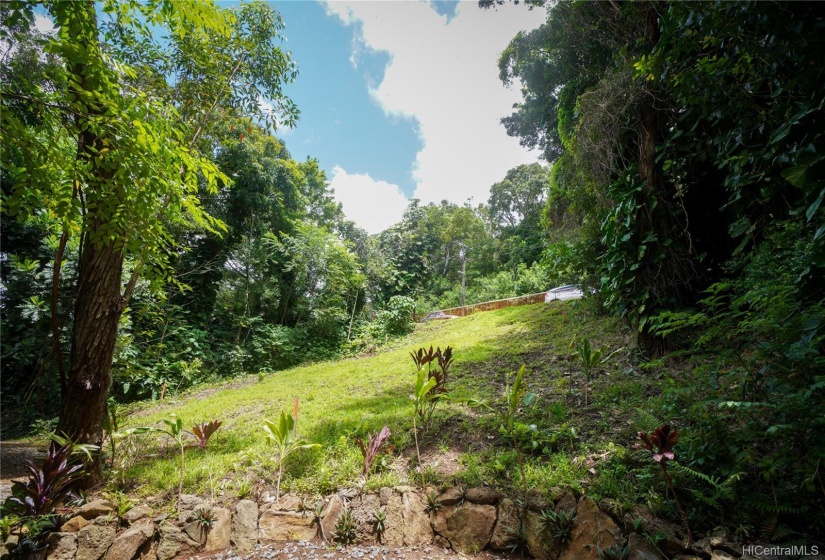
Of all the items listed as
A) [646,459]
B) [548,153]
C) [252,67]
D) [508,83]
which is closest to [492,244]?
[548,153]

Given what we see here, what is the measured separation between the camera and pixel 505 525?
2.13m

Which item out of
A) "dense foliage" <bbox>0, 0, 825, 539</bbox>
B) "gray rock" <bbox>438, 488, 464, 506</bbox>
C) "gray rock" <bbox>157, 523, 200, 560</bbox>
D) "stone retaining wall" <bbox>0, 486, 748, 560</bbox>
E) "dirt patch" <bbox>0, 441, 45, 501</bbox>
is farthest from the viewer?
"dirt patch" <bbox>0, 441, 45, 501</bbox>

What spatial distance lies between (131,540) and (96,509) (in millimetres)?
379

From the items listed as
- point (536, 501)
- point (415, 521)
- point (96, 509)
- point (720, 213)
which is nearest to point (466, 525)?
point (415, 521)

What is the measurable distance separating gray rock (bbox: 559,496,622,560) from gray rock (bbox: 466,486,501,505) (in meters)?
0.47

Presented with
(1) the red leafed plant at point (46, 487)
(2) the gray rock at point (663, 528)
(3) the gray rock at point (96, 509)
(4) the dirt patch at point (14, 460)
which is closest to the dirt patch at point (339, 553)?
(3) the gray rock at point (96, 509)

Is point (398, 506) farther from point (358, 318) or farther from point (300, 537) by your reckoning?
point (358, 318)

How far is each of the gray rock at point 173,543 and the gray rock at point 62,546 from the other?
1.53ft

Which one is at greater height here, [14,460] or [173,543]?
[14,460]

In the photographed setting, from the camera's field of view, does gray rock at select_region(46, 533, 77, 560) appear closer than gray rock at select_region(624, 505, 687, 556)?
No

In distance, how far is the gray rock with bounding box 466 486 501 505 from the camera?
7.37 ft

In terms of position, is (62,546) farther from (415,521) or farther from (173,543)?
(415,521)

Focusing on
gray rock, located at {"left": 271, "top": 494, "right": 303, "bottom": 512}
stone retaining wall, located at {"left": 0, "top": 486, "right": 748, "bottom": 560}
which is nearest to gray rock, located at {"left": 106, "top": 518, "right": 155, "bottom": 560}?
stone retaining wall, located at {"left": 0, "top": 486, "right": 748, "bottom": 560}

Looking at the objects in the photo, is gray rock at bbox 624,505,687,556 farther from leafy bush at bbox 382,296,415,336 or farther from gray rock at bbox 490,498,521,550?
leafy bush at bbox 382,296,415,336
